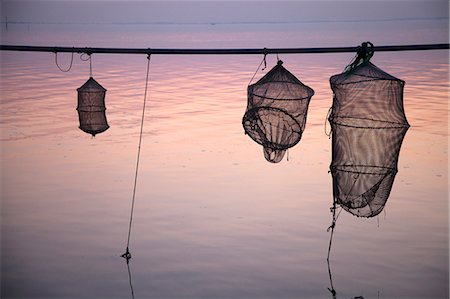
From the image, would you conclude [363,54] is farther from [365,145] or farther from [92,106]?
[92,106]

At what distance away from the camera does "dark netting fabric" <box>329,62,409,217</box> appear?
16.4 feet

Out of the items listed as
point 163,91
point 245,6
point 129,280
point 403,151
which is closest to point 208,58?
point 163,91

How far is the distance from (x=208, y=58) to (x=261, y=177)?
19165mm

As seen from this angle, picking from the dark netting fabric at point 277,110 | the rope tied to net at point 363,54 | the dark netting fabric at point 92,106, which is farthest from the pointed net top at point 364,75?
the dark netting fabric at point 92,106

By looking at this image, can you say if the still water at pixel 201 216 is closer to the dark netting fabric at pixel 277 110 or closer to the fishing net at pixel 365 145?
the fishing net at pixel 365 145

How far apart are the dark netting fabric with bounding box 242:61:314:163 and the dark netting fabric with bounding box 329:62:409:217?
58cm

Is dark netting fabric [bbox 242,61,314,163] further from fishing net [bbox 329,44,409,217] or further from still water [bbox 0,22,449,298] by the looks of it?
still water [bbox 0,22,449,298]

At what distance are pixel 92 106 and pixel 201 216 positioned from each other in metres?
2.19

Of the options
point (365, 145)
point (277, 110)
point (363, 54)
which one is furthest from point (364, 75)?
point (277, 110)

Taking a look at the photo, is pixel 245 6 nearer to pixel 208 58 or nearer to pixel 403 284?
pixel 208 58

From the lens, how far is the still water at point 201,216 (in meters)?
5.30

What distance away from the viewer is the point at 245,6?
468 feet

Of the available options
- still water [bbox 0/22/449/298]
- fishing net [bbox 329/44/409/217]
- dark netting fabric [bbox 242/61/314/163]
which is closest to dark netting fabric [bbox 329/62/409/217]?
fishing net [bbox 329/44/409/217]

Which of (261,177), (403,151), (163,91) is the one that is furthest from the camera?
(163,91)
